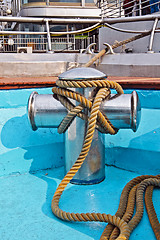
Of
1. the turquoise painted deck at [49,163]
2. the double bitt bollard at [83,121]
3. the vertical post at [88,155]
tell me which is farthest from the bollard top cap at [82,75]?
the turquoise painted deck at [49,163]

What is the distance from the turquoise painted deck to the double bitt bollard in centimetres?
12

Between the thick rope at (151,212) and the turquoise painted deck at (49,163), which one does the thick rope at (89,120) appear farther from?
the thick rope at (151,212)

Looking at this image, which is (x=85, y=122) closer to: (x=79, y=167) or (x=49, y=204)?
(x=79, y=167)

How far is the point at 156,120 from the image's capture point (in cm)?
205

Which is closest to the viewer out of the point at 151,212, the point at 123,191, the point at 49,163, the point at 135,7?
the point at 151,212

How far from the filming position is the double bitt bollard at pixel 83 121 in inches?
68.9

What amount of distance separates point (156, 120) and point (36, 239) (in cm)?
115

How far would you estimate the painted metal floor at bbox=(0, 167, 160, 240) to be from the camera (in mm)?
1396

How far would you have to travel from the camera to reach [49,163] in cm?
222

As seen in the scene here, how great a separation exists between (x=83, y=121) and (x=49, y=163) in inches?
22.2

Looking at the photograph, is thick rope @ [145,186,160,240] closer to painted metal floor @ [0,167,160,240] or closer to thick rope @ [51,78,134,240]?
painted metal floor @ [0,167,160,240]

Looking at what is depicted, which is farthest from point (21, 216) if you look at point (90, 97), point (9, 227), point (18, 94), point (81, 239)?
point (18, 94)

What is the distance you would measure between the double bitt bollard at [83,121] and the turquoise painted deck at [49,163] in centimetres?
12

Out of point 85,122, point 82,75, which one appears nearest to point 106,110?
point 85,122
